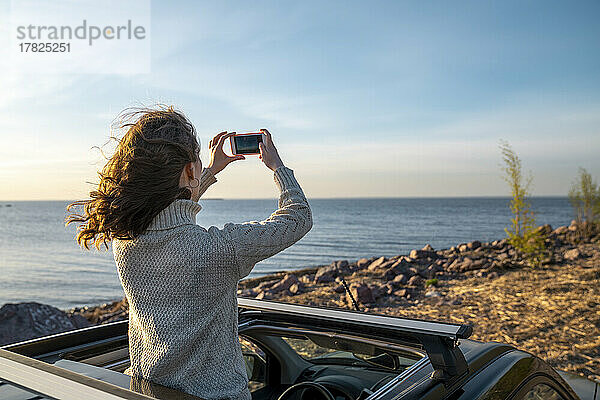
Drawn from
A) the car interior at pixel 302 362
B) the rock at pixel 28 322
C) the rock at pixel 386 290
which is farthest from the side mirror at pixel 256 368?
the rock at pixel 386 290

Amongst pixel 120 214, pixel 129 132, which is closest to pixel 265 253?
pixel 120 214

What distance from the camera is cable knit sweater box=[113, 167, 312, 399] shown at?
1733 millimetres

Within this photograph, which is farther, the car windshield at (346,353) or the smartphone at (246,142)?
the car windshield at (346,353)

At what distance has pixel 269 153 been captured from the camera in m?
2.23

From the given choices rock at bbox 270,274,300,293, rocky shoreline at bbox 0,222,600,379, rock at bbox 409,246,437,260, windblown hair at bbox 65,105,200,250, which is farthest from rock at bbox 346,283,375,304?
windblown hair at bbox 65,105,200,250

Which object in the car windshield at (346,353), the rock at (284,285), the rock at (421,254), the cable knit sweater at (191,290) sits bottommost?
the rock at (284,285)

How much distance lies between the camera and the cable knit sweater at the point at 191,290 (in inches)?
68.2

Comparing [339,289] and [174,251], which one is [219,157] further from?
[339,289]

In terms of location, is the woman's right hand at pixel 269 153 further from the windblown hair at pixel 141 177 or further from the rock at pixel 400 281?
the rock at pixel 400 281

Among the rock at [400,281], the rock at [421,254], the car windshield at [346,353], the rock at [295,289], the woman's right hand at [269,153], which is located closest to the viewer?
the woman's right hand at [269,153]

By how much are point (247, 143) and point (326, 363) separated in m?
1.30

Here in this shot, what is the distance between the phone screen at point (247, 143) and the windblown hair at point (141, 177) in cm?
44

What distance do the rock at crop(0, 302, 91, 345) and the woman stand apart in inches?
203

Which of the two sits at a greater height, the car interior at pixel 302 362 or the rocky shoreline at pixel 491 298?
the car interior at pixel 302 362
